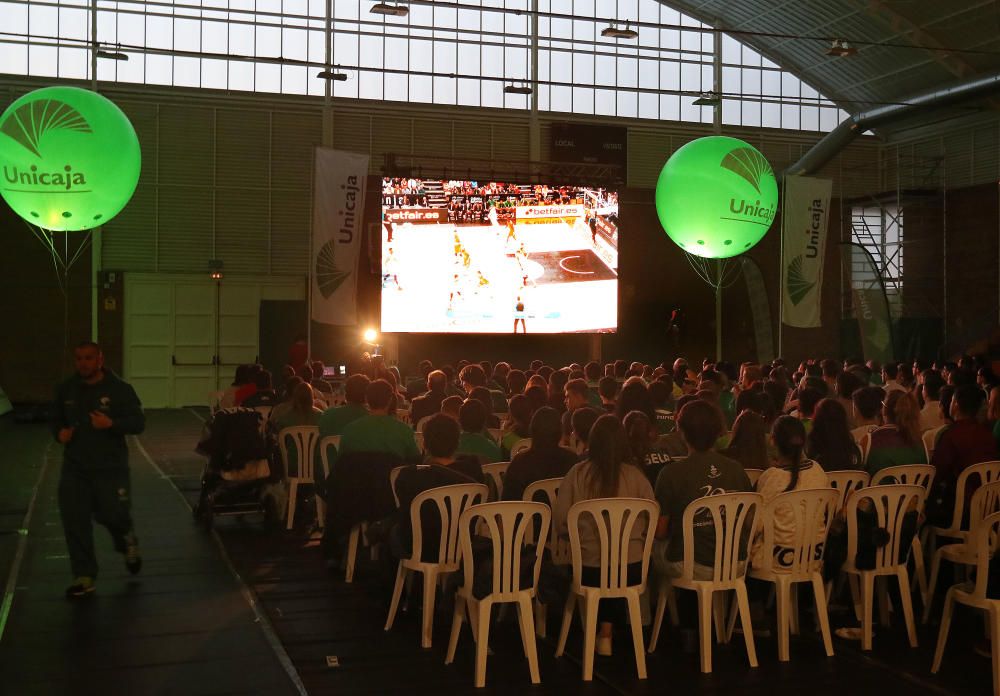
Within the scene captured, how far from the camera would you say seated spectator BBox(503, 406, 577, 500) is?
509 cm

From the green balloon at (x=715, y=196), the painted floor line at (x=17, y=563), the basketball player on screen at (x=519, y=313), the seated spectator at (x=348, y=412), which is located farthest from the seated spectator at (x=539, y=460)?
the basketball player on screen at (x=519, y=313)

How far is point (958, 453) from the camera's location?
18.0ft

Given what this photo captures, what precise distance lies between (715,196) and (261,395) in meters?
4.98

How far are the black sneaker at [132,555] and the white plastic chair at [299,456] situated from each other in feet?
5.53

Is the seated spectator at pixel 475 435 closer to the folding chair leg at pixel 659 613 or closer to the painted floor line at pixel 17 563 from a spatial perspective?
the folding chair leg at pixel 659 613

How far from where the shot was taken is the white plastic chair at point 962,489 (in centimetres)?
530

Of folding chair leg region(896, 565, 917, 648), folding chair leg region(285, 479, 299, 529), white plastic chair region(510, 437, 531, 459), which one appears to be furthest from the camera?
folding chair leg region(285, 479, 299, 529)

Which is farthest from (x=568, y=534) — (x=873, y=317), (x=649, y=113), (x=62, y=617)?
(x=649, y=113)

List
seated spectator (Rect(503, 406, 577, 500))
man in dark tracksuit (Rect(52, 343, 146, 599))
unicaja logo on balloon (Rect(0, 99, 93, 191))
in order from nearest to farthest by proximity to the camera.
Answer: seated spectator (Rect(503, 406, 577, 500)) < man in dark tracksuit (Rect(52, 343, 146, 599)) < unicaja logo on balloon (Rect(0, 99, 93, 191))

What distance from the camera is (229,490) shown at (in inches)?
301

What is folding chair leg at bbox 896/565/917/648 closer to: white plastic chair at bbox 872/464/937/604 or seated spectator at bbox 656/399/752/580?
white plastic chair at bbox 872/464/937/604

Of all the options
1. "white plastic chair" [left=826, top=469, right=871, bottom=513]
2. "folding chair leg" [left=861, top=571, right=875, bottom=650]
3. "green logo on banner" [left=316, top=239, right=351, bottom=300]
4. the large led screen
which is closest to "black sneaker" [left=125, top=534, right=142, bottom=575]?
"white plastic chair" [left=826, top=469, right=871, bottom=513]

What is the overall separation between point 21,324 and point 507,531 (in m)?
17.1

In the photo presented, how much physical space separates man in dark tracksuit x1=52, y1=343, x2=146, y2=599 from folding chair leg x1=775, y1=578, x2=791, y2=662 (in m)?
3.46
